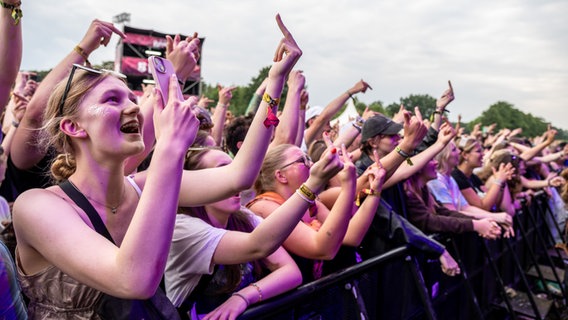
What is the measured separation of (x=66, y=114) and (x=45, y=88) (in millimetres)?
848

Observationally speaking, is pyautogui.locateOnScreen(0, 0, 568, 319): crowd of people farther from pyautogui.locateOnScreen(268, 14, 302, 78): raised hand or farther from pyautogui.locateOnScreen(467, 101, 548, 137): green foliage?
pyautogui.locateOnScreen(467, 101, 548, 137): green foliage

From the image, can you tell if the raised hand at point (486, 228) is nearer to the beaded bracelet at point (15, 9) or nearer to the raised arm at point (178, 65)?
the raised arm at point (178, 65)

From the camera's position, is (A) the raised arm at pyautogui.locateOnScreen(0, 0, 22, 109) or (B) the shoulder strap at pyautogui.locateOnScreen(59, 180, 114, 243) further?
(A) the raised arm at pyautogui.locateOnScreen(0, 0, 22, 109)

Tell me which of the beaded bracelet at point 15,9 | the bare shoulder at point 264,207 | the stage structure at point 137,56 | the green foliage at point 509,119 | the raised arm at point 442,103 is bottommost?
the green foliage at point 509,119

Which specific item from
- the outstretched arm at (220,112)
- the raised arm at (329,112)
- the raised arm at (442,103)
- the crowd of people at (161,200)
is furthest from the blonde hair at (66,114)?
the raised arm at (442,103)

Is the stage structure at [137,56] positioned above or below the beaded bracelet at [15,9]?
below

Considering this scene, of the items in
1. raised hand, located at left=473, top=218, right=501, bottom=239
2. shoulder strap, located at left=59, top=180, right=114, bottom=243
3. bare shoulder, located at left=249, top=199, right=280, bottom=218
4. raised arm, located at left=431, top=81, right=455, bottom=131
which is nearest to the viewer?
shoulder strap, located at left=59, top=180, right=114, bottom=243

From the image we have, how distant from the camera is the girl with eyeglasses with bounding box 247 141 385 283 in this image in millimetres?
2248

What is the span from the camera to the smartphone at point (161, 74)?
134cm

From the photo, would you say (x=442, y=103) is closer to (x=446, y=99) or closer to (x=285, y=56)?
(x=446, y=99)

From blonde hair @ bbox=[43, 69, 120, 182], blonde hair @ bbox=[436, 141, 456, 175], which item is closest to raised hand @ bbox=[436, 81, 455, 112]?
blonde hair @ bbox=[436, 141, 456, 175]

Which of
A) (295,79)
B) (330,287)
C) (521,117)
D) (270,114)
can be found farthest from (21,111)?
(521,117)

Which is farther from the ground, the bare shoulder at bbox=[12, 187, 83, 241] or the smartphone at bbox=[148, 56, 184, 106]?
the smartphone at bbox=[148, 56, 184, 106]

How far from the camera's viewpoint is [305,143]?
490 cm
